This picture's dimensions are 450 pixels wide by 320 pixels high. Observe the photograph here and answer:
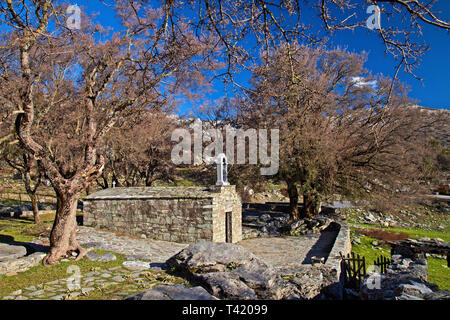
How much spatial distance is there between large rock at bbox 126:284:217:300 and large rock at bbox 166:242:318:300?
65cm

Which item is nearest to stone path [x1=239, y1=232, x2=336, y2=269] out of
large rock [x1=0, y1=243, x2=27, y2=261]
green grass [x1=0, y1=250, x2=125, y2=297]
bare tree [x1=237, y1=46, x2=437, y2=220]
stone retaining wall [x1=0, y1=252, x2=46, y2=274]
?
bare tree [x1=237, y1=46, x2=437, y2=220]

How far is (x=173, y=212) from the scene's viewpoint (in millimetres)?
12688

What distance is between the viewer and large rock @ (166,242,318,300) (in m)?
4.85

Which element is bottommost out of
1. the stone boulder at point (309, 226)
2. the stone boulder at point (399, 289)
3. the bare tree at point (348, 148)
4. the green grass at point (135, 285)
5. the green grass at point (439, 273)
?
the green grass at point (439, 273)

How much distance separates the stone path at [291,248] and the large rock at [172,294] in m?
6.03

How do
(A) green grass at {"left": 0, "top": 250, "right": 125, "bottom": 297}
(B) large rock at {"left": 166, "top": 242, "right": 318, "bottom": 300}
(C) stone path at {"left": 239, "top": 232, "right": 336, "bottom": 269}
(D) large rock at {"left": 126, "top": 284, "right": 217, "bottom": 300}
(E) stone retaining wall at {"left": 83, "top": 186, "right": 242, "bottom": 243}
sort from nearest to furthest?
(D) large rock at {"left": 126, "top": 284, "right": 217, "bottom": 300} → (B) large rock at {"left": 166, "top": 242, "right": 318, "bottom": 300} → (A) green grass at {"left": 0, "top": 250, "right": 125, "bottom": 297} → (C) stone path at {"left": 239, "top": 232, "right": 336, "bottom": 269} → (E) stone retaining wall at {"left": 83, "top": 186, "right": 242, "bottom": 243}

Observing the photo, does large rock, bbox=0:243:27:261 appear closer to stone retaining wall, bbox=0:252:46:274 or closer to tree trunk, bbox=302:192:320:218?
stone retaining wall, bbox=0:252:46:274

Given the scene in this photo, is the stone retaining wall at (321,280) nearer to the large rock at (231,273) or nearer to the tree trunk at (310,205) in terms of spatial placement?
the large rock at (231,273)

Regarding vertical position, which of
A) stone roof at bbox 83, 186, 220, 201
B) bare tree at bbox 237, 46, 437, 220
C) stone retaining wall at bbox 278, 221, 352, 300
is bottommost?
stone retaining wall at bbox 278, 221, 352, 300

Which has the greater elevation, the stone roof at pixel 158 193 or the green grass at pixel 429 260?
the stone roof at pixel 158 193

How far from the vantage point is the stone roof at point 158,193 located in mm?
12547

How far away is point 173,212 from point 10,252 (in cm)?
614

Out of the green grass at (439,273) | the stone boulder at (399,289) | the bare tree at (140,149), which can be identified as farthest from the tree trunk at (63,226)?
the green grass at (439,273)

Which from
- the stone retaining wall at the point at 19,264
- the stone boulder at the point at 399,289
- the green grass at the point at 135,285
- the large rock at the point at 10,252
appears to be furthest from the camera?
the large rock at the point at 10,252
